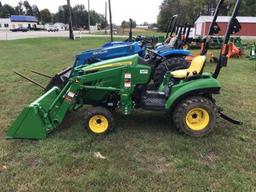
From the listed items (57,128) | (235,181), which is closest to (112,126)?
(57,128)

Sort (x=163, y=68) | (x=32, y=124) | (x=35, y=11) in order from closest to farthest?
1. (x=32, y=124)
2. (x=163, y=68)
3. (x=35, y=11)

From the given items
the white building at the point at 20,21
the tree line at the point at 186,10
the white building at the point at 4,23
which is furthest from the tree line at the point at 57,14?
the tree line at the point at 186,10

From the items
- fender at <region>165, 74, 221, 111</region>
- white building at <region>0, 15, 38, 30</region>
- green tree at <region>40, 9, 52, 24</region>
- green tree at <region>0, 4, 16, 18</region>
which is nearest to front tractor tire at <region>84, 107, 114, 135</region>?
fender at <region>165, 74, 221, 111</region>

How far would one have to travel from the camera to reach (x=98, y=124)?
4398mm

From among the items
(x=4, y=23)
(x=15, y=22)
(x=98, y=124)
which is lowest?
(x=4, y=23)

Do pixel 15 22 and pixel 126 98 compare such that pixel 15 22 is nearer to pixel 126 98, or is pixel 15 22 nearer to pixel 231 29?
pixel 126 98

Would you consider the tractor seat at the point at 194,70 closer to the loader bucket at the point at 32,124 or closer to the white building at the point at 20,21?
the loader bucket at the point at 32,124

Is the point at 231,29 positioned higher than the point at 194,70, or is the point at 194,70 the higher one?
the point at 231,29

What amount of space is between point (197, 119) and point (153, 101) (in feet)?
2.33

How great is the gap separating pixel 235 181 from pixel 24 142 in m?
2.74

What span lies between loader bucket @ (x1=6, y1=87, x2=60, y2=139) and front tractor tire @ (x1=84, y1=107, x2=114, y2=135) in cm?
55

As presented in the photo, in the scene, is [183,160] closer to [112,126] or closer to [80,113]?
[112,126]

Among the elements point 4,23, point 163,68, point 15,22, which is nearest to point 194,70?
point 163,68

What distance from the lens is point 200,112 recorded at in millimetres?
4340
